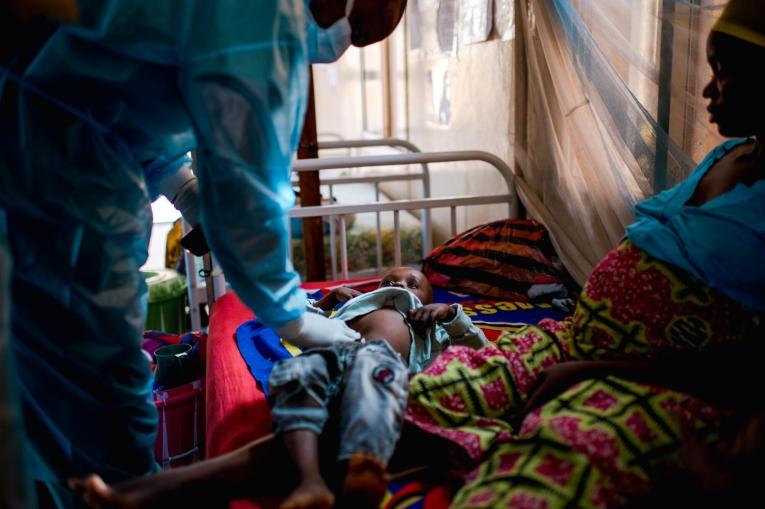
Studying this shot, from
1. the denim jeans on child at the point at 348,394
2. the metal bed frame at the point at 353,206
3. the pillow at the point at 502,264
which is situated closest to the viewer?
the denim jeans on child at the point at 348,394

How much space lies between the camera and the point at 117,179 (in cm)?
130

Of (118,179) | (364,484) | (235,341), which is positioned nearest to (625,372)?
(364,484)

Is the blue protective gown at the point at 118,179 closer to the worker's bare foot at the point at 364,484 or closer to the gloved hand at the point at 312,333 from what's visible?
the gloved hand at the point at 312,333

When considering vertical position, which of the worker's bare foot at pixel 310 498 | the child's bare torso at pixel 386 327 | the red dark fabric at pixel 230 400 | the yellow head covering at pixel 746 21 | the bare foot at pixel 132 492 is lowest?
the red dark fabric at pixel 230 400

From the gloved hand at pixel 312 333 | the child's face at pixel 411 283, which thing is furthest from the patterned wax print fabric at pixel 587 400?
the child's face at pixel 411 283

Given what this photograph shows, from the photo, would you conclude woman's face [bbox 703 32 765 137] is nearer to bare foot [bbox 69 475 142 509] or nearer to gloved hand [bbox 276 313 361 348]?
gloved hand [bbox 276 313 361 348]

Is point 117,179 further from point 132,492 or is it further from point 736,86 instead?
point 736,86

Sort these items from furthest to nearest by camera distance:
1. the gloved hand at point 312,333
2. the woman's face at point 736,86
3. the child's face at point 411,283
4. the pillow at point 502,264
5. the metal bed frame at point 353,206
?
the metal bed frame at point 353,206 → the pillow at point 502,264 → the child's face at point 411,283 → the gloved hand at point 312,333 → the woman's face at point 736,86

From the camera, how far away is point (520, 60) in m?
2.96

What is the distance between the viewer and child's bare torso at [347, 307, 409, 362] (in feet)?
6.43

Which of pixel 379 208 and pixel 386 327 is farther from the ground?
pixel 379 208

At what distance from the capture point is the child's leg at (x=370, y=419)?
3.89 feet

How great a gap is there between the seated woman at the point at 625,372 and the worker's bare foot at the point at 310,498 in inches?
6.9

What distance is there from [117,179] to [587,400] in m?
1.00
